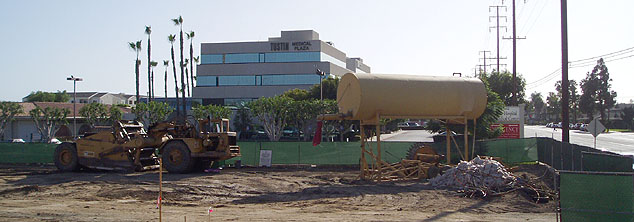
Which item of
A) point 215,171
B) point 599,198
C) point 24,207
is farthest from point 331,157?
point 599,198

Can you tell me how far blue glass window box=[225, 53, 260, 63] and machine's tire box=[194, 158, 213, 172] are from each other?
5751 centimetres

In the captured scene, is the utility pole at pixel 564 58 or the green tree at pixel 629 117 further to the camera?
the green tree at pixel 629 117

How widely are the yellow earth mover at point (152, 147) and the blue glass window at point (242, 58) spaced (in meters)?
56.8

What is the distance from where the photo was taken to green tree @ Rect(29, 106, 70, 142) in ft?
172

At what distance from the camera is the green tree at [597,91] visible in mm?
104688

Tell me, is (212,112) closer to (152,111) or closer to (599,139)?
(152,111)

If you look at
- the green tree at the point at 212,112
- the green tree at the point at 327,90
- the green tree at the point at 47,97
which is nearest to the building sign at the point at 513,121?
the green tree at the point at 212,112

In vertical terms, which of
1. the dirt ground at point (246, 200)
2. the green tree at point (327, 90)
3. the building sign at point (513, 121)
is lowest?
the dirt ground at point (246, 200)

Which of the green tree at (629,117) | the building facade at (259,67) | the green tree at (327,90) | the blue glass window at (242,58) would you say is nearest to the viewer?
the green tree at (327,90)

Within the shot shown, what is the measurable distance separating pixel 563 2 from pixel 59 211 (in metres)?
20.6

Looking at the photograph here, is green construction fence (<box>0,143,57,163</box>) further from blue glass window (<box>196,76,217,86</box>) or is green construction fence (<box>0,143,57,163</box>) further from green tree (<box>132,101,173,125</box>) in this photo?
blue glass window (<box>196,76,217,86</box>)

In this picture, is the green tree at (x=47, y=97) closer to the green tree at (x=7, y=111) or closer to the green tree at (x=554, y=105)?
the green tree at (x=7, y=111)

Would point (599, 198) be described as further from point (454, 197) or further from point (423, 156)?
point (423, 156)

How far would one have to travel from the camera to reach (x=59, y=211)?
46.9ft
